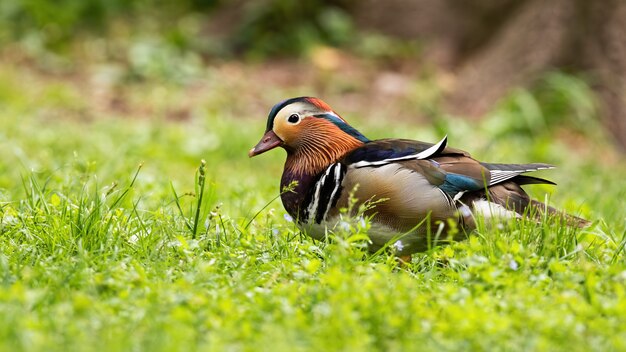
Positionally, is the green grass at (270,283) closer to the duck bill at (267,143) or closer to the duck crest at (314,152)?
the duck crest at (314,152)

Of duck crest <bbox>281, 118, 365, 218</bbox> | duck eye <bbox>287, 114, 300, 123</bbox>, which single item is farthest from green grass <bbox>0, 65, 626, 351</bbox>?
duck eye <bbox>287, 114, 300, 123</bbox>

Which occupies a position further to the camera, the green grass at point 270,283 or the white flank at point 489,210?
the white flank at point 489,210

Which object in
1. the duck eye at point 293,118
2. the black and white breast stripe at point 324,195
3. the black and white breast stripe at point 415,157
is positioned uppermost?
the duck eye at point 293,118

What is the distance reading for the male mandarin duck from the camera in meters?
4.45

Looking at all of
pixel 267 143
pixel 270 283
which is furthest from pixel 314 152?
pixel 270 283

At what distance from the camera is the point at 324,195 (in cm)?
453

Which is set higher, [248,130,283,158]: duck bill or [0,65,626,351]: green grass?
[248,130,283,158]: duck bill

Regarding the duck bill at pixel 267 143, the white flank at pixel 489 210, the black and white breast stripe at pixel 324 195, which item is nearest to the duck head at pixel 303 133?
the duck bill at pixel 267 143

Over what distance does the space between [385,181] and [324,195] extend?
1.01 feet

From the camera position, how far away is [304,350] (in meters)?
3.03

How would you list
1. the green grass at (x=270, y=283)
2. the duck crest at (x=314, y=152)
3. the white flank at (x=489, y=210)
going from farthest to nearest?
the duck crest at (x=314, y=152) → the white flank at (x=489, y=210) → the green grass at (x=270, y=283)

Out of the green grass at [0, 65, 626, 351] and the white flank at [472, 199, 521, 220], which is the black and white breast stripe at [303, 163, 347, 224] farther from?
the white flank at [472, 199, 521, 220]

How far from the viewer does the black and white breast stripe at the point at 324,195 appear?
4488 millimetres

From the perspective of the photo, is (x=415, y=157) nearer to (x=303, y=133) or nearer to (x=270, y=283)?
(x=303, y=133)
